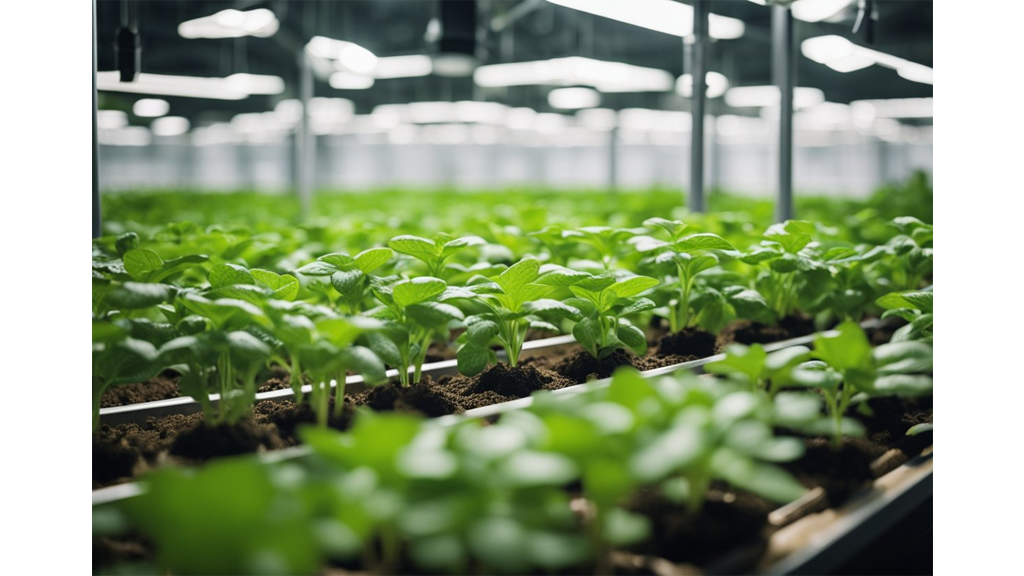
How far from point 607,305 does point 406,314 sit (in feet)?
1.24

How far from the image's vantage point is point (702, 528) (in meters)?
0.81

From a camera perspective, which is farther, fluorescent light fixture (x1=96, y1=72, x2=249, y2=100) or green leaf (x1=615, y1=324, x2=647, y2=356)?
fluorescent light fixture (x1=96, y1=72, x2=249, y2=100)

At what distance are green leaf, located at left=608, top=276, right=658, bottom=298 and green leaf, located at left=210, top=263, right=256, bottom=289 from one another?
0.61m

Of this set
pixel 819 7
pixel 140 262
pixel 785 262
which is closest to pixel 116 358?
pixel 140 262

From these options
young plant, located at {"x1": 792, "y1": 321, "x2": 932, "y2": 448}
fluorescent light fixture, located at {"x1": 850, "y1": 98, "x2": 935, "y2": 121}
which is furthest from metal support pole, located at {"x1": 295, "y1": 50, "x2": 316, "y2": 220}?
fluorescent light fixture, located at {"x1": 850, "y1": 98, "x2": 935, "y2": 121}

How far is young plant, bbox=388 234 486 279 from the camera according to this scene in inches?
54.5

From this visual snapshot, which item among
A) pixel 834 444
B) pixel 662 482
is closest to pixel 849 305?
pixel 834 444

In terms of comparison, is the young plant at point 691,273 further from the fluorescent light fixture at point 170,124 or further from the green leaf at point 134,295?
the fluorescent light fixture at point 170,124

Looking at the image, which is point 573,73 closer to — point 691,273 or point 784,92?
point 784,92

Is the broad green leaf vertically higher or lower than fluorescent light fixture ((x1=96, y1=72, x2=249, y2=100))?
lower

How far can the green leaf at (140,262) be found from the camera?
115 cm

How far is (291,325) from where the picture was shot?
97 centimetres

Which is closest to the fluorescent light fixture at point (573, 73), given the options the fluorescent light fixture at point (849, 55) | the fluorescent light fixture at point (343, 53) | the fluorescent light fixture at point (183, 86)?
the fluorescent light fixture at point (343, 53)

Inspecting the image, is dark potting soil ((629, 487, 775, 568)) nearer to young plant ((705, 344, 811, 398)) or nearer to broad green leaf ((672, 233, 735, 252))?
young plant ((705, 344, 811, 398))
